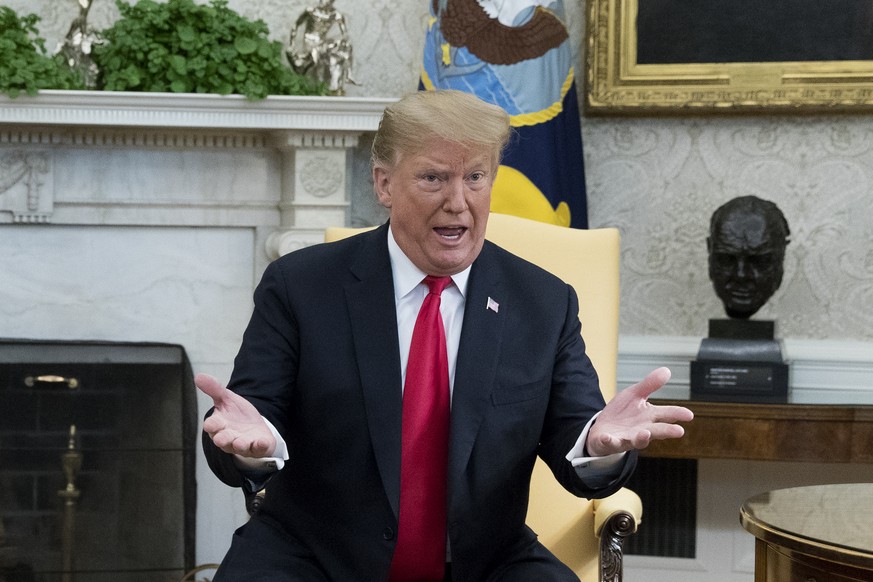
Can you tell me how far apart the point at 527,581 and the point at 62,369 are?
232 cm

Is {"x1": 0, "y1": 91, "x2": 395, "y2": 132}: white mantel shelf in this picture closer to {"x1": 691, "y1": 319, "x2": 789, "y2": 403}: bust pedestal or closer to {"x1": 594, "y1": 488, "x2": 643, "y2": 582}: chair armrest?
{"x1": 691, "y1": 319, "x2": 789, "y2": 403}: bust pedestal

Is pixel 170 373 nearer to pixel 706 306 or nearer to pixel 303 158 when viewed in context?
pixel 303 158

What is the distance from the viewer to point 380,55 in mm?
3943

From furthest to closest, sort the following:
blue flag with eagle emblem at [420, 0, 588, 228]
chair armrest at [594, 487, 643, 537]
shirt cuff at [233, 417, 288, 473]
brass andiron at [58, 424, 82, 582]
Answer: brass andiron at [58, 424, 82, 582] → blue flag with eagle emblem at [420, 0, 588, 228] → chair armrest at [594, 487, 643, 537] → shirt cuff at [233, 417, 288, 473]

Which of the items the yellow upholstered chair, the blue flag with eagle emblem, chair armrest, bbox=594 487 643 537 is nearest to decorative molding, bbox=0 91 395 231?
the blue flag with eagle emblem

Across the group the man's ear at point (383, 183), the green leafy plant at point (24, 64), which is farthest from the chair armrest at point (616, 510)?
the green leafy plant at point (24, 64)

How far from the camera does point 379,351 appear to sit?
6.61ft

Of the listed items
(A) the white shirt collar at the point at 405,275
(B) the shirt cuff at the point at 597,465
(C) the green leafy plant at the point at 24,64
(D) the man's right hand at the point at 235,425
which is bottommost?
(B) the shirt cuff at the point at 597,465

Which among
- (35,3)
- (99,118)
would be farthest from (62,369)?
(35,3)

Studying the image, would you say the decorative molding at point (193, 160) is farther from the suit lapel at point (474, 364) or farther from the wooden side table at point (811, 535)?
the wooden side table at point (811, 535)

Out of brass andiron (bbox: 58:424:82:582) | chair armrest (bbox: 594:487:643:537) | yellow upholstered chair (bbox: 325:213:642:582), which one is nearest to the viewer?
chair armrest (bbox: 594:487:643:537)

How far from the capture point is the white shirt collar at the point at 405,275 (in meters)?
2.09

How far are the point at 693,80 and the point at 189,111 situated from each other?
1664 millimetres

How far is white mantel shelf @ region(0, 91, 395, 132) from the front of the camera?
3.60 m
